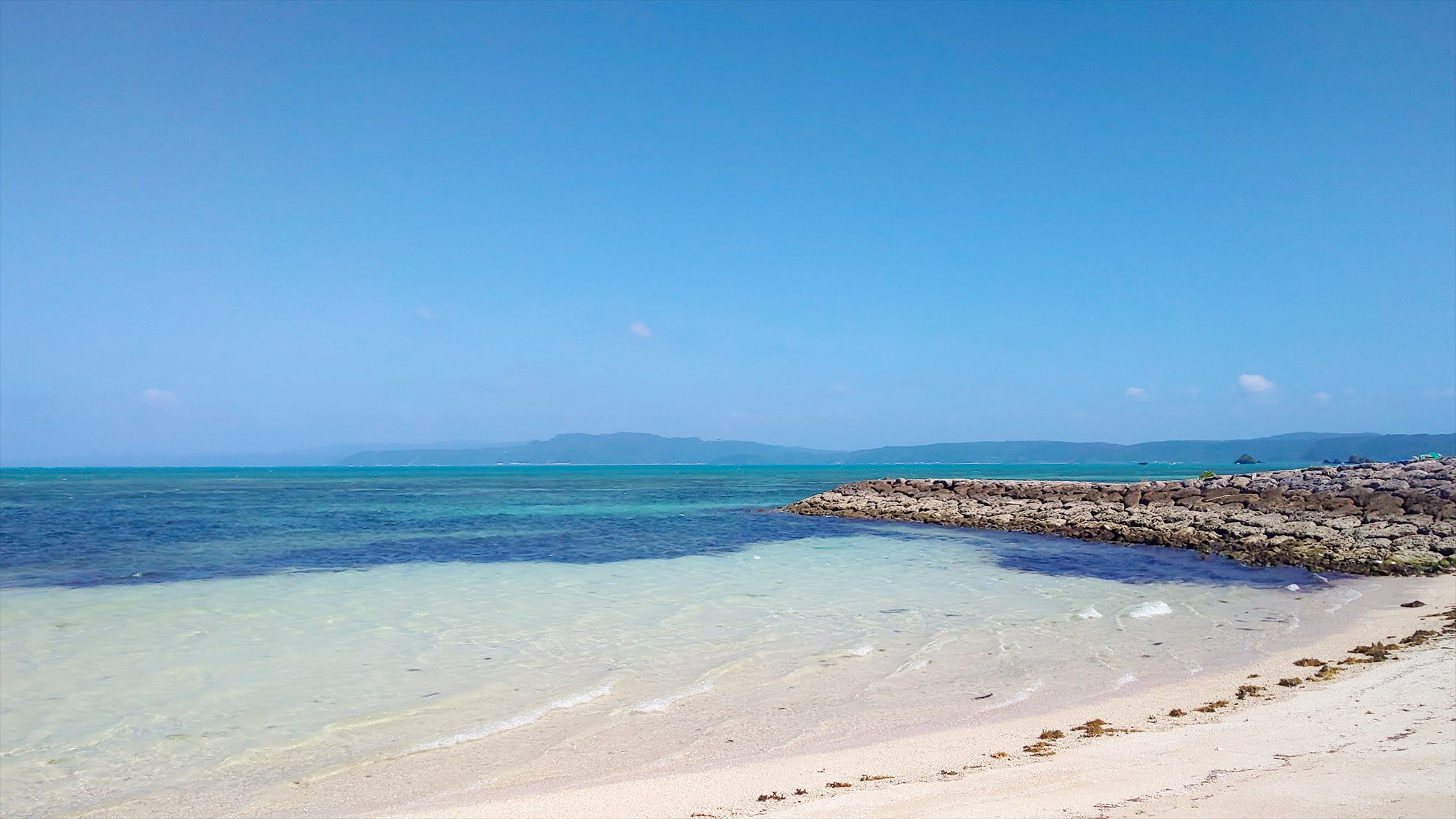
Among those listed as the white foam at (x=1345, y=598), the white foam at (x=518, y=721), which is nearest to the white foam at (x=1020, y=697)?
the white foam at (x=518, y=721)

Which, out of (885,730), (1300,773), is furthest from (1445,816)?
(885,730)

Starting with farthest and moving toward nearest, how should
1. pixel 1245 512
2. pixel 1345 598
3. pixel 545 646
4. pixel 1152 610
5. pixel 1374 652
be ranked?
pixel 1245 512 → pixel 1345 598 → pixel 1152 610 → pixel 545 646 → pixel 1374 652

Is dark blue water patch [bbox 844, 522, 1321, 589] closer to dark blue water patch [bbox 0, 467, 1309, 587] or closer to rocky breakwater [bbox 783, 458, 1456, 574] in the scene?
dark blue water patch [bbox 0, 467, 1309, 587]

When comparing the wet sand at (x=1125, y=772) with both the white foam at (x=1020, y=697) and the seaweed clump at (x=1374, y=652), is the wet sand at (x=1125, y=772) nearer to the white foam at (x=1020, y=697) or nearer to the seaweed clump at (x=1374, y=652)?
the white foam at (x=1020, y=697)

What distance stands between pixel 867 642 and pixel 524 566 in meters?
10.1

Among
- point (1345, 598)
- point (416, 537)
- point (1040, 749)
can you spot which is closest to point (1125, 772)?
point (1040, 749)

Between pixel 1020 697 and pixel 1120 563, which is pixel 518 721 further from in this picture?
pixel 1120 563

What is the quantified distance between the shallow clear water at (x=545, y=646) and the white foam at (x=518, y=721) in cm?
4

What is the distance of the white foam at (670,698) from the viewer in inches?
303

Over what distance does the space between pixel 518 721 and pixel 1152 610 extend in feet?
33.0

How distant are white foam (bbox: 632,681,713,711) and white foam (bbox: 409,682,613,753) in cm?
54

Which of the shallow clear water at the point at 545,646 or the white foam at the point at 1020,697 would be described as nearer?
the shallow clear water at the point at 545,646

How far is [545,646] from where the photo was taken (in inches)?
400

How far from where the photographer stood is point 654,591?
47.8 ft
